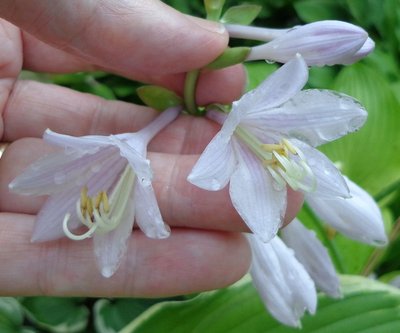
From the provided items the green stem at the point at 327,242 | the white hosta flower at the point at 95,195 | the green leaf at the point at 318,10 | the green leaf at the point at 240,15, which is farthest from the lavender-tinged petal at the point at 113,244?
the green leaf at the point at 318,10

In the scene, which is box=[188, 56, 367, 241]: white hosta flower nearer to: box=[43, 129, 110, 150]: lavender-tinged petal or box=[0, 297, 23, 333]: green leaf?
box=[43, 129, 110, 150]: lavender-tinged petal

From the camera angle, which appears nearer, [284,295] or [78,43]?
[78,43]

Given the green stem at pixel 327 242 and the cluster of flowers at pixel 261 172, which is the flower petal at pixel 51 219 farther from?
the green stem at pixel 327 242

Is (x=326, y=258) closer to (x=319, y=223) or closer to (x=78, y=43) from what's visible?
(x=319, y=223)

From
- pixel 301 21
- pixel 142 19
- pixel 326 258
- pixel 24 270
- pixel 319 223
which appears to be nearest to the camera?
pixel 142 19

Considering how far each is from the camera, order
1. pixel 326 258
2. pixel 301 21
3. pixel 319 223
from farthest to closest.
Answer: pixel 301 21 → pixel 319 223 → pixel 326 258

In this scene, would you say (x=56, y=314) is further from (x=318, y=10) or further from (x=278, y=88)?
(x=318, y=10)

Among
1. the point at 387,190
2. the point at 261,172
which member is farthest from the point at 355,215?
the point at 387,190

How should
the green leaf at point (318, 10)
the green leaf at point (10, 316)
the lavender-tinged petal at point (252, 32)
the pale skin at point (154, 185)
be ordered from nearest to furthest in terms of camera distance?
the pale skin at point (154, 185)
the lavender-tinged petal at point (252, 32)
the green leaf at point (10, 316)
the green leaf at point (318, 10)

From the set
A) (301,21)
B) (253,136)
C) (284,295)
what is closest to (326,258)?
(284,295)
